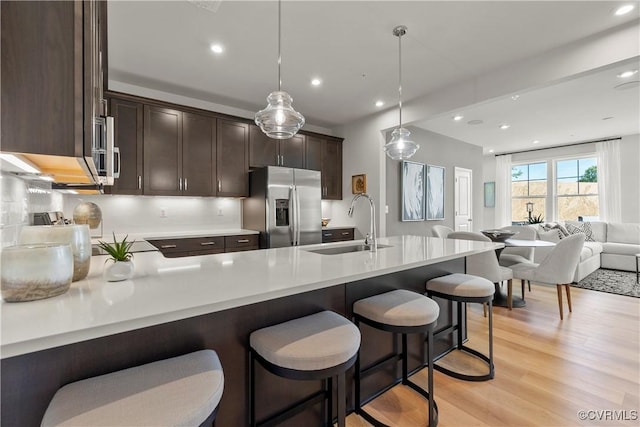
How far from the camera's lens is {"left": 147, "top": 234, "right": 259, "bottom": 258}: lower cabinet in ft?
10.8

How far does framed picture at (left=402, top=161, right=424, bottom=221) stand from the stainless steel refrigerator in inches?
61.5

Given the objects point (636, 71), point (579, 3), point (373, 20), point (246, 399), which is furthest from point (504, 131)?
point (246, 399)

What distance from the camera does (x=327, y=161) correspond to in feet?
16.2

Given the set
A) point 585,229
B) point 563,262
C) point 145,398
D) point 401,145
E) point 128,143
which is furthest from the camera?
point 585,229

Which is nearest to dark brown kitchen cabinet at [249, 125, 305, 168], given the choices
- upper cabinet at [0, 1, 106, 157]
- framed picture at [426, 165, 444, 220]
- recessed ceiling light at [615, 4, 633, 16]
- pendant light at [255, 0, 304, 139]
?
pendant light at [255, 0, 304, 139]

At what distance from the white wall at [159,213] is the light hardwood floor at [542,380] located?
10.5 feet

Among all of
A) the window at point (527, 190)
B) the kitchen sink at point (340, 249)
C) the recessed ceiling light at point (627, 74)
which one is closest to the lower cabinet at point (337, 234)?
the kitchen sink at point (340, 249)

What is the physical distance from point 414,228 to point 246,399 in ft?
14.6

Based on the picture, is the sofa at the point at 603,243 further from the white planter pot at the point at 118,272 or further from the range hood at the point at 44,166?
the range hood at the point at 44,166

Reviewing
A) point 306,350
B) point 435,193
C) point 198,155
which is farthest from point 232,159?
point 435,193

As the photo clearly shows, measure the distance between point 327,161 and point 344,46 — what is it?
2329mm

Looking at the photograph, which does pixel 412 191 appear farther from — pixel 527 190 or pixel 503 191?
pixel 527 190

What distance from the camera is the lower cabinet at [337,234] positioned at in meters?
4.59

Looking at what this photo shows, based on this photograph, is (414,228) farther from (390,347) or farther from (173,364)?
(173,364)
